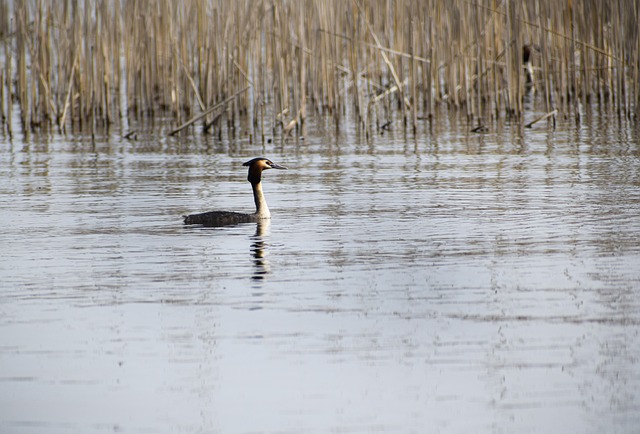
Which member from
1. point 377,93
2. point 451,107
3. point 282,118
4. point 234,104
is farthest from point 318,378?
point 377,93

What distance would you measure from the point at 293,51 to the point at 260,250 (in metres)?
10.5

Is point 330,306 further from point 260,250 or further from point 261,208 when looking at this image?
point 261,208

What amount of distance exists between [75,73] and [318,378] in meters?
14.2

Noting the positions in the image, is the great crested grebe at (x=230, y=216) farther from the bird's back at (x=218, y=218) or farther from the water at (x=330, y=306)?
the water at (x=330, y=306)

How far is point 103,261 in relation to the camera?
311 inches

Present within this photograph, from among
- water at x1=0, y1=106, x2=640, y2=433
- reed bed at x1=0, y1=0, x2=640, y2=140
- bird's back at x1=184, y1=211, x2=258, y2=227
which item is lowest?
water at x1=0, y1=106, x2=640, y2=433

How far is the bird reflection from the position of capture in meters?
7.34

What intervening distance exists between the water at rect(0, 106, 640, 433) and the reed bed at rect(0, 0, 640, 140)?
467 centimetres

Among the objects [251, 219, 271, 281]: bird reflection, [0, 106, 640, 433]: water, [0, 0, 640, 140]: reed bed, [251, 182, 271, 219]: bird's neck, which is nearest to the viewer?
[0, 106, 640, 433]: water

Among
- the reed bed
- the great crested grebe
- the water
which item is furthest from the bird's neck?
the reed bed

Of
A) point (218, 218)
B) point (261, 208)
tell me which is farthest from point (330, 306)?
point (261, 208)

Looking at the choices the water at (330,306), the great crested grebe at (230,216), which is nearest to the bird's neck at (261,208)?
the great crested grebe at (230,216)

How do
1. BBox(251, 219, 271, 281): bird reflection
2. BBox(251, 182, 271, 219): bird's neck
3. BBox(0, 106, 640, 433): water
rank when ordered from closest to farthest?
BBox(0, 106, 640, 433): water → BBox(251, 219, 271, 281): bird reflection → BBox(251, 182, 271, 219): bird's neck

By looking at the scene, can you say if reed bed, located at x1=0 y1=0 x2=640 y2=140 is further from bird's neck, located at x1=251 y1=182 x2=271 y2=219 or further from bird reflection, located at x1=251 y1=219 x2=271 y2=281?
bird reflection, located at x1=251 y1=219 x2=271 y2=281
